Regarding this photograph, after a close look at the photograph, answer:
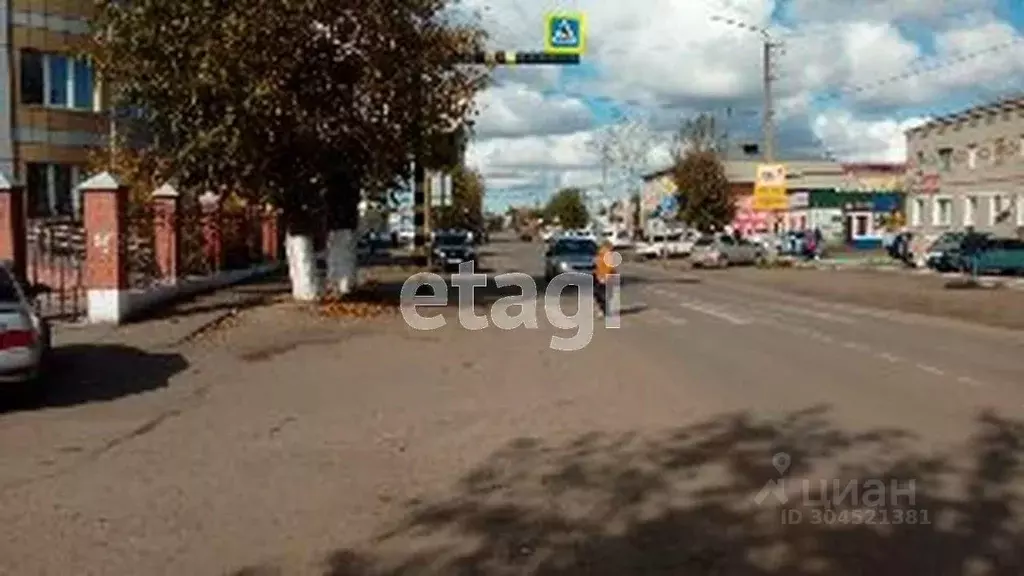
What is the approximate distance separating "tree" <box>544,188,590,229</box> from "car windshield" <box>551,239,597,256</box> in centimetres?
10190

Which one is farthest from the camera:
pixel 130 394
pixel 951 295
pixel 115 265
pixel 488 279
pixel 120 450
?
pixel 488 279


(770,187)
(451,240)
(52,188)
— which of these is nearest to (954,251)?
(770,187)

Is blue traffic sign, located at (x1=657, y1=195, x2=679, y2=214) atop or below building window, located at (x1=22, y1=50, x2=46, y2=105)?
below

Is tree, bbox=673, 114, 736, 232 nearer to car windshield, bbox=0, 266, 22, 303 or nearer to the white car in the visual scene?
the white car

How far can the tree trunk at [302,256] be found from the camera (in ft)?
84.0

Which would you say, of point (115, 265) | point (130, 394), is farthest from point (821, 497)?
point (115, 265)

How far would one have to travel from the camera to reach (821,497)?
26.3 feet

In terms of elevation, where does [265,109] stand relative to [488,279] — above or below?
above

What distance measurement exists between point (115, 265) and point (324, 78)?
524 cm

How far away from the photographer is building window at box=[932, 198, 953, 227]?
208 ft

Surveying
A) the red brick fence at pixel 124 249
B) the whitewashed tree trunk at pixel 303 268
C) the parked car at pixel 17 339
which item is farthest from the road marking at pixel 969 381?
the whitewashed tree trunk at pixel 303 268

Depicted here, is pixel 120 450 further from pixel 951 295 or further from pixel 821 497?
pixel 951 295

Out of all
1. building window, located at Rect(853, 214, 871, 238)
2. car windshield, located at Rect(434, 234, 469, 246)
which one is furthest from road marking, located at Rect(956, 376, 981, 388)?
building window, located at Rect(853, 214, 871, 238)

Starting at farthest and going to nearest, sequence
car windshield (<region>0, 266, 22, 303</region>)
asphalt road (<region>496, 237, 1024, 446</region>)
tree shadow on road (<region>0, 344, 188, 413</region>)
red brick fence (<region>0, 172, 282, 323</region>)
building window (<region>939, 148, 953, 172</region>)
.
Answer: building window (<region>939, 148, 953, 172</region>) < red brick fence (<region>0, 172, 282, 323</region>) < tree shadow on road (<region>0, 344, 188, 413</region>) < car windshield (<region>0, 266, 22, 303</region>) < asphalt road (<region>496, 237, 1024, 446</region>)
